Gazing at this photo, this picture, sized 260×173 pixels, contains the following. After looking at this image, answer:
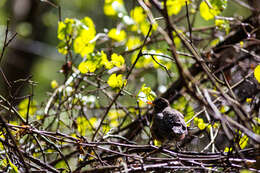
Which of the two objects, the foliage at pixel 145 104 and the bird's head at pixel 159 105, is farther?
the bird's head at pixel 159 105

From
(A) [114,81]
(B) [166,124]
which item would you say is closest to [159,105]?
(B) [166,124]

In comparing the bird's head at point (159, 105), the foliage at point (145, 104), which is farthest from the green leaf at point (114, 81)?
the bird's head at point (159, 105)

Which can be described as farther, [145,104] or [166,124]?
[145,104]

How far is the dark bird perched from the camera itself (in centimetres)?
135

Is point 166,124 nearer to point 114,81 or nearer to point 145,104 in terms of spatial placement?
point 114,81

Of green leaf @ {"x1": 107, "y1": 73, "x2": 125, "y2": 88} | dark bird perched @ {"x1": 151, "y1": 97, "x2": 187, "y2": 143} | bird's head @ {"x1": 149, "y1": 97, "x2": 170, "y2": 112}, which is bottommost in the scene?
dark bird perched @ {"x1": 151, "y1": 97, "x2": 187, "y2": 143}

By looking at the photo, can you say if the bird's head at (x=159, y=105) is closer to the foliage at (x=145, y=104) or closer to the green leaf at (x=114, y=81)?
the foliage at (x=145, y=104)

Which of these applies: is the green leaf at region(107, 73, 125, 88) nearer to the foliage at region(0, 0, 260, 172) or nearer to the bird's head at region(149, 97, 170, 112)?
the foliage at region(0, 0, 260, 172)

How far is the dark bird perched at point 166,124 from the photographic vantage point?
1.35 m

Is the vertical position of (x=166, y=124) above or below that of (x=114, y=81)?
below

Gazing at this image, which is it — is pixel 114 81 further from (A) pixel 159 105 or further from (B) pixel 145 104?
(B) pixel 145 104

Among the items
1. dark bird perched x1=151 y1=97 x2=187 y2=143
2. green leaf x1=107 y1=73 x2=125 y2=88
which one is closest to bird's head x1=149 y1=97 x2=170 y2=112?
dark bird perched x1=151 y1=97 x2=187 y2=143

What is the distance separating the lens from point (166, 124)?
4.48ft

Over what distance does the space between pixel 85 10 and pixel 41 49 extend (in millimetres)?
1423
